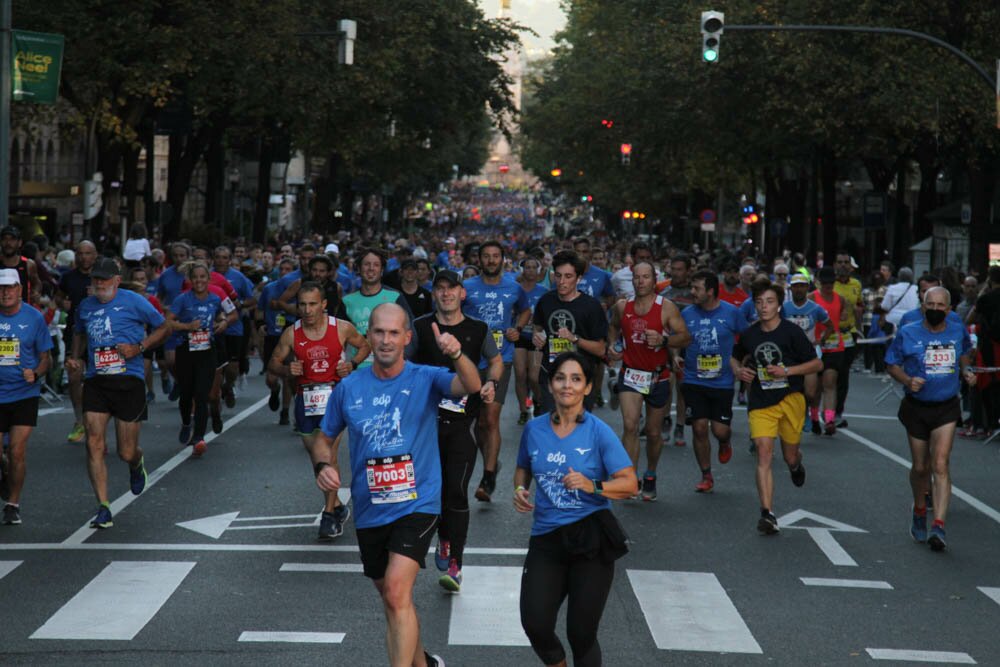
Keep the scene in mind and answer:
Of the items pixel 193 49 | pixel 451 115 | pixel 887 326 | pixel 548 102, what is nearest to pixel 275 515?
pixel 887 326

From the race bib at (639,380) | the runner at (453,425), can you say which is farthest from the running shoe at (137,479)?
the race bib at (639,380)

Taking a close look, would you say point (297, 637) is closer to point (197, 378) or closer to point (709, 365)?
point (709, 365)

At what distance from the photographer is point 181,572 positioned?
1059cm

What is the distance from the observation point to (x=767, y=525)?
484 inches

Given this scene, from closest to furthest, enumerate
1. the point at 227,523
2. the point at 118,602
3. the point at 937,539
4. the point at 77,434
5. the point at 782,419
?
the point at 118,602 → the point at 937,539 → the point at 227,523 → the point at 782,419 → the point at 77,434

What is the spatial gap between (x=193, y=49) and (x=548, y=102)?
38.3 metres

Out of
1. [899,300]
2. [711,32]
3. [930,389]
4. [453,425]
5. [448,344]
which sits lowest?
[453,425]

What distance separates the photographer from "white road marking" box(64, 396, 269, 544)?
11883 millimetres

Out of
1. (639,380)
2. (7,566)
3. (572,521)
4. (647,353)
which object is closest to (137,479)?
(7,566)

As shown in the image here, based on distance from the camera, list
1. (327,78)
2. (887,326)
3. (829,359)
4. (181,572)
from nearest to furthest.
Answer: (181,572) → (829,359) → (887,326) → (327,78)

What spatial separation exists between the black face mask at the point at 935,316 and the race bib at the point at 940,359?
17 cm

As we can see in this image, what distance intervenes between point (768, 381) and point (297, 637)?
5053 millimetres

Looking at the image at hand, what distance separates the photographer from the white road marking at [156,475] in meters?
11.9

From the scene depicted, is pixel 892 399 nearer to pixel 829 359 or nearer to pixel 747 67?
pixel 829 359
